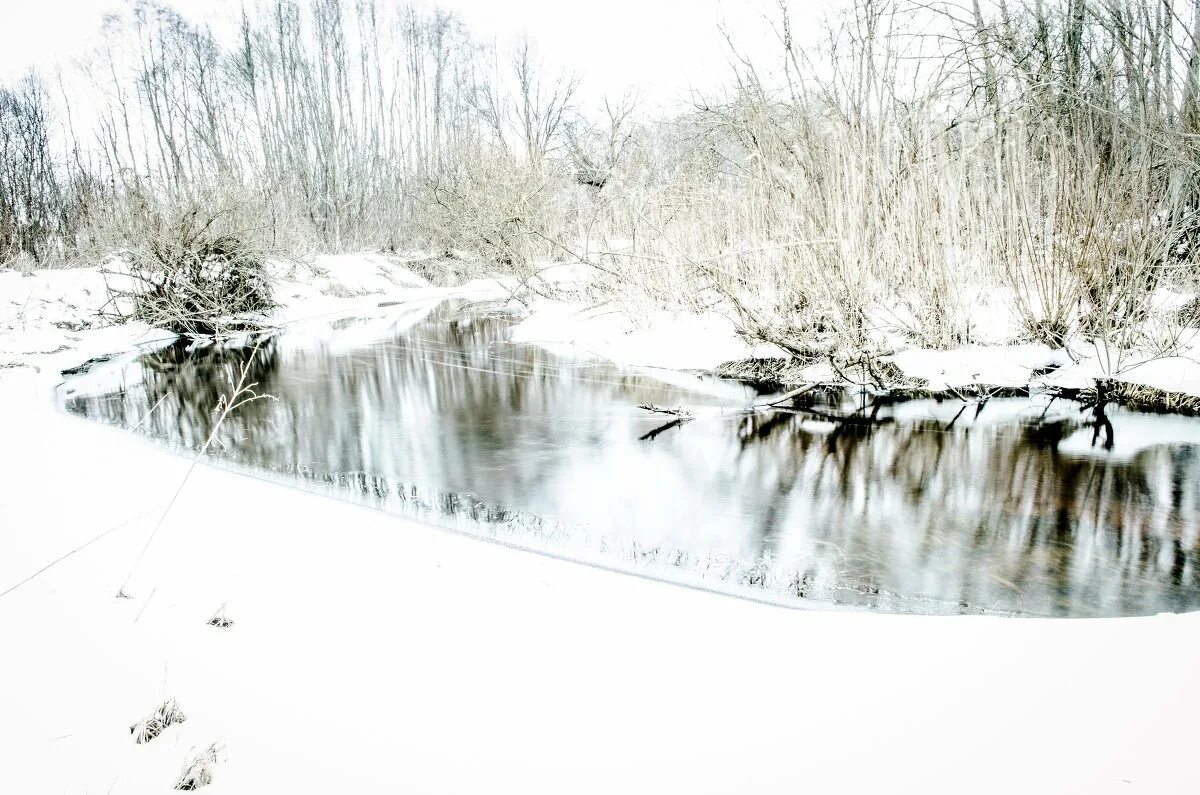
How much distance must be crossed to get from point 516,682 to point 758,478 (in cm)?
294

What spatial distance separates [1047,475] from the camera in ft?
14.9

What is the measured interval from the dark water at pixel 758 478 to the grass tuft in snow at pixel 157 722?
42.9 inches

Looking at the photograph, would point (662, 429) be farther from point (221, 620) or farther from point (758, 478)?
point (221, 620)

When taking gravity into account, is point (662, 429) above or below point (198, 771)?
below

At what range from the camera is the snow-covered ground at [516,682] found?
1.66 metres

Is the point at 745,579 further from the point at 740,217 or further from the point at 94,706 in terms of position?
the point at 740,217

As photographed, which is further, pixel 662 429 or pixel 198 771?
pixel 662 429

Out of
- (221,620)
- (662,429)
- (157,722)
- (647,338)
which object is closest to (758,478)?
(662,429)

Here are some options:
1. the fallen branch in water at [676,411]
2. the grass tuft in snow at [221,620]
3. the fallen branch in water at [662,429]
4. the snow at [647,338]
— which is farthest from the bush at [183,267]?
the grass tuft in snow at [221,620]

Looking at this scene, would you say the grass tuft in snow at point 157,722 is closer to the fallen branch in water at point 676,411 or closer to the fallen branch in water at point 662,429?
the fallen branch in water at point 662,429

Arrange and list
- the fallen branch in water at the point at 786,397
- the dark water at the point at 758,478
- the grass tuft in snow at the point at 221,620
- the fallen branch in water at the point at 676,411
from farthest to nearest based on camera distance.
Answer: the fallen branch in water at the point at 786,397 < the fallen branch in water at the point at 676,411 < the dark water at the point at 758,478 < the grass tuft in snow at the point at 221,620

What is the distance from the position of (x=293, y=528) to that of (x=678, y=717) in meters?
2.14

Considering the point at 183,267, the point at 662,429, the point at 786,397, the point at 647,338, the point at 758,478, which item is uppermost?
the point at 183,267

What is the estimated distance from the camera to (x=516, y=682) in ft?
6.64
